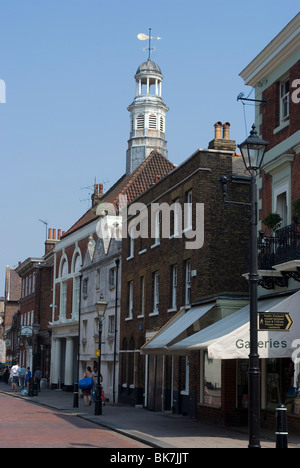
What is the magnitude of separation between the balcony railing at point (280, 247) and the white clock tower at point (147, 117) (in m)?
34.7

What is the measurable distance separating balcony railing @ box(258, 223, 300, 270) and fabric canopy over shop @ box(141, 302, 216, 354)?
4299 mm

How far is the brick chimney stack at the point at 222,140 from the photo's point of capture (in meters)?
28.2

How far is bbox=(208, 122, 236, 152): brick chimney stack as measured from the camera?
28.2m

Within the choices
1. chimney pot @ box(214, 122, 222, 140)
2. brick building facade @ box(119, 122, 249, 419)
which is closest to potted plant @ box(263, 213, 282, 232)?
brick building facade @ box(119, 122, 249, 419)

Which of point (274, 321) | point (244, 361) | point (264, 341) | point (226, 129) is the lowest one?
point (244, 361)

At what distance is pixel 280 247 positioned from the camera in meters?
18.8

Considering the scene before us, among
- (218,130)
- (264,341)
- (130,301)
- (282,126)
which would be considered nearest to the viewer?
(264,341)

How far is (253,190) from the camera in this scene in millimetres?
14172

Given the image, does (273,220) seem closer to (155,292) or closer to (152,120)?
(155,292)

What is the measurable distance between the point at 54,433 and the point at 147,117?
131 ft

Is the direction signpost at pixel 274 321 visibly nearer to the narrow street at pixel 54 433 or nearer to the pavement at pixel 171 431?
the pavement at pixel 171 431

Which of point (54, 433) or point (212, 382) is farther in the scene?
point (212, 382)

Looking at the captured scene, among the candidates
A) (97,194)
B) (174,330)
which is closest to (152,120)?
(97,194)

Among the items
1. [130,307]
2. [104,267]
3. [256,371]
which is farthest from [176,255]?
[256,371]
